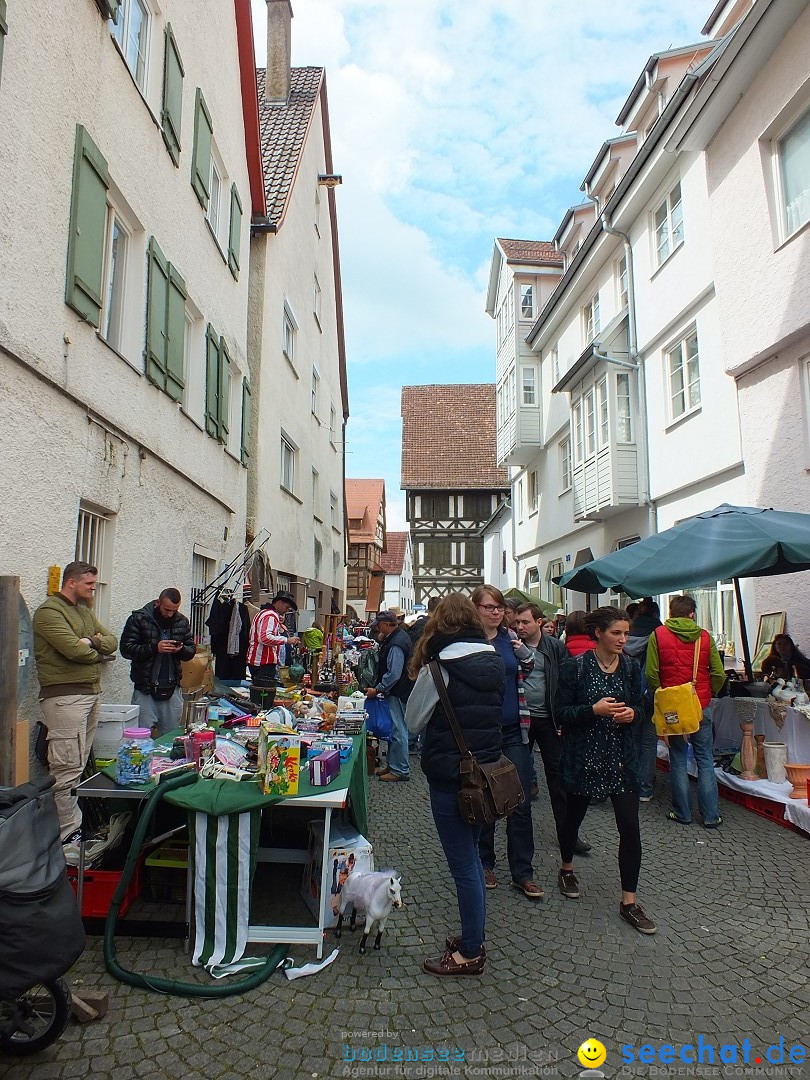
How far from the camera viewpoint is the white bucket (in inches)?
208

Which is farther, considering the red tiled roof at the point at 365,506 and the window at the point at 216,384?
the red tiled roof at the point at 365,506

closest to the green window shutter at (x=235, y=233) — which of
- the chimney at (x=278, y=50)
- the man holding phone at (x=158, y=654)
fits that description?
the man holding phone at (x=158, y=654)

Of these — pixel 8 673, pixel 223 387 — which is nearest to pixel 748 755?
pixel 8 673

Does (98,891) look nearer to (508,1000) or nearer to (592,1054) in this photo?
(508,1000)

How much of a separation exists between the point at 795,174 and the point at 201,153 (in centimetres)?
748

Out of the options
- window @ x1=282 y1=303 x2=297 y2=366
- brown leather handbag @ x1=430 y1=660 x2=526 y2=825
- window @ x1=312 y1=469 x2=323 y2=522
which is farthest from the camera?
window @ x1=312 y1=469 x2=323 y2=522

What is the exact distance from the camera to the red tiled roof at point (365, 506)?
34219 mm

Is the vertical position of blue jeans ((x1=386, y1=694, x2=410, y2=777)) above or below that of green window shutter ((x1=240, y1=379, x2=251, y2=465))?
below

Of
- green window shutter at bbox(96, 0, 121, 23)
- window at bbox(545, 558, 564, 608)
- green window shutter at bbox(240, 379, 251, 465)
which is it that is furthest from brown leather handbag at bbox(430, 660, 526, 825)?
window at bbox(545, 558, 564, 608)

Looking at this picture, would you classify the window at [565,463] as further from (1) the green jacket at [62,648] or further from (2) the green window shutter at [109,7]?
(1) the green jacket at [62,648]

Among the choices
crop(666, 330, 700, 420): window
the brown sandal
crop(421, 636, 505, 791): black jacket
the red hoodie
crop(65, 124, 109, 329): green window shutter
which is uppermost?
crop(666, 330, 700, 420): window

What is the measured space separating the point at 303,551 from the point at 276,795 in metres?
12.9

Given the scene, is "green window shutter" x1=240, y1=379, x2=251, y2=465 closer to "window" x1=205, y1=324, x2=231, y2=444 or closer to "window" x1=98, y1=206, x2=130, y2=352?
"window" x1=205, y1=324, x2=231, y2=444

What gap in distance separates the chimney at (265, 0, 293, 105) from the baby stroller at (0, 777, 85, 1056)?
61.5 feet
